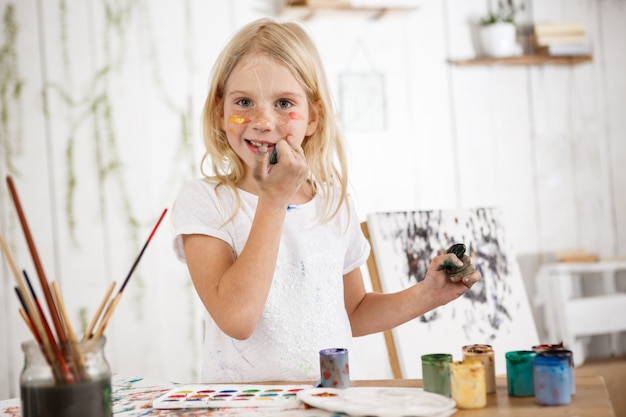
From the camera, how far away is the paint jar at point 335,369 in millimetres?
1066

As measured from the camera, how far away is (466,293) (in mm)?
1969

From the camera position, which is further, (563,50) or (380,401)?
(563,50)

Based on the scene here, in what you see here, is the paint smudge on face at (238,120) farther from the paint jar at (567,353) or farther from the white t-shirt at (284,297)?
the paint jar at (567,353)

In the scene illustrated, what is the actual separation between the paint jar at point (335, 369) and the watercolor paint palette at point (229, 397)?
0.04m

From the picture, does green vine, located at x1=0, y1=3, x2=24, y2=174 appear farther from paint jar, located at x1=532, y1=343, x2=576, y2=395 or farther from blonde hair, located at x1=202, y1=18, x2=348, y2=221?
paint jar, located at x1=532, y1=343, x2=576, y2=395

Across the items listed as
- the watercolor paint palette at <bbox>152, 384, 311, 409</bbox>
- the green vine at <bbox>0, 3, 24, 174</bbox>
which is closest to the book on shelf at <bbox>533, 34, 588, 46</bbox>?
the green vine at <bbox>0, 3, 24, 174</bbox>

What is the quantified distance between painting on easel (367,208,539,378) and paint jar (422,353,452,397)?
744mm

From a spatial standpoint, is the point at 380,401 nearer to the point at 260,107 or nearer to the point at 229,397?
the point at 229,397

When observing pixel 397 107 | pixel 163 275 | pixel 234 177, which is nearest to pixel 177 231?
pixel 234 177

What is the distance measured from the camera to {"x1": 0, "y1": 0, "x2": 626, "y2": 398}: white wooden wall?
3150 millimetres

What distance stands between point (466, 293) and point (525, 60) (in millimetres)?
1944

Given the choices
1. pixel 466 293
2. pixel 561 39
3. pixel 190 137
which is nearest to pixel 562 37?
pixel 561 39

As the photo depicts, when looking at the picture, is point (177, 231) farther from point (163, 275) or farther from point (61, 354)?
point (163, 275)

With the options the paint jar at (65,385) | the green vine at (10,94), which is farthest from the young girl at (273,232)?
the green vine at (10,94)
